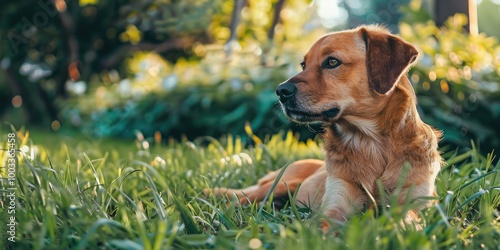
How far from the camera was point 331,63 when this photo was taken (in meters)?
3.58

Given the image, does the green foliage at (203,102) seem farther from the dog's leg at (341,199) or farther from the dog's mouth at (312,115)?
the dog's leg at (341,199)

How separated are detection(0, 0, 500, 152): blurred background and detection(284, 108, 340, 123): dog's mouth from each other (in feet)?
10.9

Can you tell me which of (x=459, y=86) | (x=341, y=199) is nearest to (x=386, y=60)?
(x=341, y=199)

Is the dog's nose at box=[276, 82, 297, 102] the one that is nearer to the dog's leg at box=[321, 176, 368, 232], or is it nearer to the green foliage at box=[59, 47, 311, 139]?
the dog's leg at box=[321, 176, 368, 232]

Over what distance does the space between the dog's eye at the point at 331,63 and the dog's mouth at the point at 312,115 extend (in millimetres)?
263

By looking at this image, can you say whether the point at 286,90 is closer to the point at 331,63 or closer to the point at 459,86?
the point at 331,63

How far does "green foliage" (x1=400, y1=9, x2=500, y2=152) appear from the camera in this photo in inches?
265

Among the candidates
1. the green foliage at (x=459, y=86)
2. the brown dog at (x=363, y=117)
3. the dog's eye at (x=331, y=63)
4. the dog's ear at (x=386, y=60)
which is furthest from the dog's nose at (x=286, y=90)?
the green foliage at (x=459, y=86)

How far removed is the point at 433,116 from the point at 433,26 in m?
2.29

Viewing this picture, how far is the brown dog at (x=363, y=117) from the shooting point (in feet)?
10.8

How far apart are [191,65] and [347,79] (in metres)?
6.81

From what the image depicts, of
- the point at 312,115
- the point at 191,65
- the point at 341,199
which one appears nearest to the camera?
the point at 341,199

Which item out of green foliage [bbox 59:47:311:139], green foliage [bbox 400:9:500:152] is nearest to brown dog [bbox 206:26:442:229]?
green foliage [bbox 400:9:500:152]

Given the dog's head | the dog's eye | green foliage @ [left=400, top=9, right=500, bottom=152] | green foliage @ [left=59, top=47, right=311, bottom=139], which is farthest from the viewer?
green foliage @ [left=59, top=47, right=311, bottom=139]
